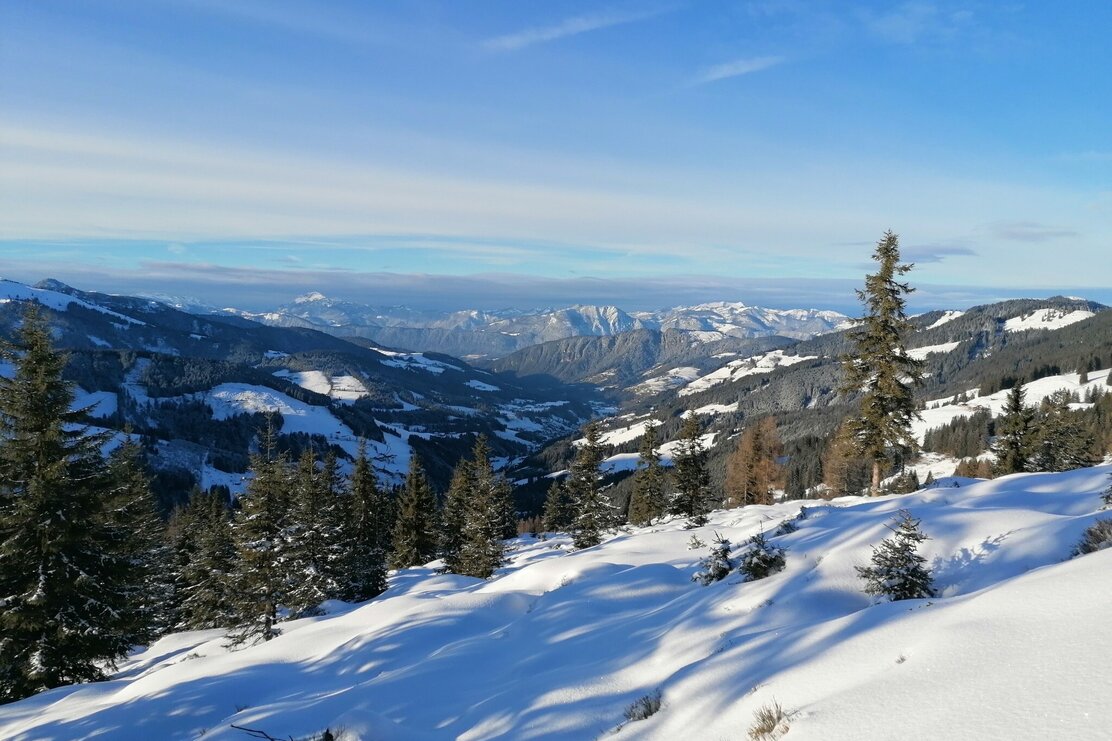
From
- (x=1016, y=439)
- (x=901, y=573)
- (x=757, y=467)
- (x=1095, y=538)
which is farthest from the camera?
(x=757, y=467)

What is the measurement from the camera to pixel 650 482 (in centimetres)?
4716

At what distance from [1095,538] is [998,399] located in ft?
610

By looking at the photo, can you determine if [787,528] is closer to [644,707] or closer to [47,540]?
[644,707]

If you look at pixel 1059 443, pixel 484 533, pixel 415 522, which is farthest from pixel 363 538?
pixel 1059 443

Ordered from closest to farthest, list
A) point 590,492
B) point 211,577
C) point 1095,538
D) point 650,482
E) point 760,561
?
point 1095,538
point 760,561
point 211,577
point 590,492
point 650,482

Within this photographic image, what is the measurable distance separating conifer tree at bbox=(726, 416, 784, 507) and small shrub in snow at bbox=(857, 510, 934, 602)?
37.7 m

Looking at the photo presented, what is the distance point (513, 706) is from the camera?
779cm

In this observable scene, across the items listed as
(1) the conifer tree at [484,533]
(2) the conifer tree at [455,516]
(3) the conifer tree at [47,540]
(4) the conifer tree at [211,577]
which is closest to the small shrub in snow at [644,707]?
(3) the conifer tree at [47,540]

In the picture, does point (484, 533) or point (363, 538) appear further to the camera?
point (363, 538)

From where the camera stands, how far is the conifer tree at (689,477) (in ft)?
137

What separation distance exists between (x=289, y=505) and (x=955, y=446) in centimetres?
12562

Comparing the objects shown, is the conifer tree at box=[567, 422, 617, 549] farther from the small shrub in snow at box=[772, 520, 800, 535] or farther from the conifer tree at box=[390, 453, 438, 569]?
the small shrub in snow at box=[772, 520, 800, 535]

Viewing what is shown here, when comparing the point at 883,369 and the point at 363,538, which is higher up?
the point at 883,369

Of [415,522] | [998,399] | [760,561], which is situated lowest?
[998,399]
